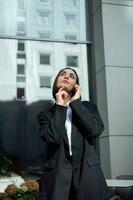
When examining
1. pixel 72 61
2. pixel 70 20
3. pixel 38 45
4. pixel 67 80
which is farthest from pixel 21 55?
pixel 67 80

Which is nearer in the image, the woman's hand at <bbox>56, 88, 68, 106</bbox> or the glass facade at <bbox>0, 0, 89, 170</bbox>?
the woman's hand at <bbox>56, 88, 68, 106</bbox>

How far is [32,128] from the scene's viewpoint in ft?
18.1

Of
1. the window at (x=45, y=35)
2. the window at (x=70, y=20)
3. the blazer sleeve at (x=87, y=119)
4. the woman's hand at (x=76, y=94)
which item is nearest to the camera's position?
the blazer sleeve at (x=87, y=119)

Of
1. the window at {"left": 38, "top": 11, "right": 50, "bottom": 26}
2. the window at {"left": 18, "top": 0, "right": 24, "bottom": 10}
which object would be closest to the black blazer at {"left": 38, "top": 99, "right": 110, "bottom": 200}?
the window at {"left": 38, "top": 11, "right": 50, "bottom": 26}

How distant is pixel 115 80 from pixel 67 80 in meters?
3.26

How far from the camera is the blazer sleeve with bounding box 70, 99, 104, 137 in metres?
2.18

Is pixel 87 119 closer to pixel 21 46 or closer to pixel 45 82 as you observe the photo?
pixel 45 82

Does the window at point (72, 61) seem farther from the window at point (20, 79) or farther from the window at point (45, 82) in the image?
the window at point (20, 79)

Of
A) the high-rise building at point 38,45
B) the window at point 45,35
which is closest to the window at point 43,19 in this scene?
the high-rise building at point 38,45

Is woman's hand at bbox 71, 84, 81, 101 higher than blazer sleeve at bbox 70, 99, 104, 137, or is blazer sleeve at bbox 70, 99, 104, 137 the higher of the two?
woman's hand at bbox 71, 84, 81, 101

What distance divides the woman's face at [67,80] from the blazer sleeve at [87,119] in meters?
0.13

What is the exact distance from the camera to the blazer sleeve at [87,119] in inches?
85.9

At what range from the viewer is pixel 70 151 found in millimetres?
2160

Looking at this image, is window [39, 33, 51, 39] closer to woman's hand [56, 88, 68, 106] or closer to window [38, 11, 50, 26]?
window [38, 11, 50, 26]
